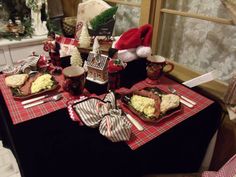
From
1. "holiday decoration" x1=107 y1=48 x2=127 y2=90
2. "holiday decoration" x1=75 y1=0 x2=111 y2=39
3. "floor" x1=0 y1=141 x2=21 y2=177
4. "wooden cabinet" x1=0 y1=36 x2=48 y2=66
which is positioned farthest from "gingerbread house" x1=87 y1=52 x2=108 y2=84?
"wooden cabinet" x1=0 y1=36 x2=48 y2=66

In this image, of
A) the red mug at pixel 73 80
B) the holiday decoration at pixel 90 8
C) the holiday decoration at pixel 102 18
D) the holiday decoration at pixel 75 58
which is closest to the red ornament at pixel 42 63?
the holiday decoration at pixel 75 58

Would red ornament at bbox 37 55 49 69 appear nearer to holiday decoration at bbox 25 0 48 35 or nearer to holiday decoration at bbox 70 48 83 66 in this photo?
holiday decoration at bbox 70 48 83 66

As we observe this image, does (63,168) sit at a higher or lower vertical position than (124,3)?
lower

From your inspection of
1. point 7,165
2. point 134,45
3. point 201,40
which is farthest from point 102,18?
point 7,165

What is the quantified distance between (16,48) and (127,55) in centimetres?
125

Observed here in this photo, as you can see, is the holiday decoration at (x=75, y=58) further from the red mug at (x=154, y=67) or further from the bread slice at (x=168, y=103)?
the bread slice at (x=168, y=103)

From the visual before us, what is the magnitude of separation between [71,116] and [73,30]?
80 cm

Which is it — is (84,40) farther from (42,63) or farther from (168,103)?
(168,103)

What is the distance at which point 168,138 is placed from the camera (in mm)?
782

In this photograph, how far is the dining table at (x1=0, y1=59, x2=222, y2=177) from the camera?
0.70m

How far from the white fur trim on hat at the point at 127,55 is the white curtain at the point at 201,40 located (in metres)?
0.40

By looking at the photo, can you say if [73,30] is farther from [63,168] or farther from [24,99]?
[63,168]

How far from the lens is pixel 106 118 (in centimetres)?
73

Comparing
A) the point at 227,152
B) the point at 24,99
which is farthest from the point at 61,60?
the point at 227,152
